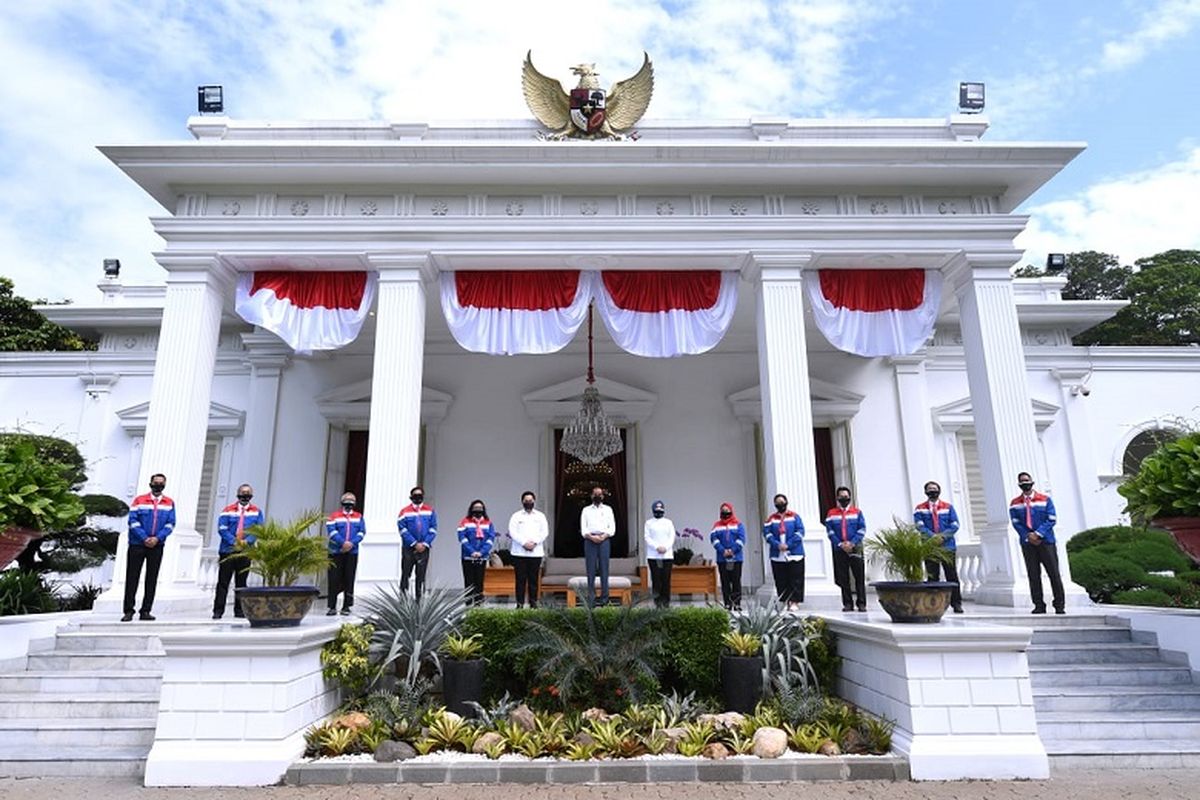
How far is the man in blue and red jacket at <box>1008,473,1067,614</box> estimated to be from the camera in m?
7.89

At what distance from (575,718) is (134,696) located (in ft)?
12.8

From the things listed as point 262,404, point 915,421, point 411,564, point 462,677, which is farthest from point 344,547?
point 915,421

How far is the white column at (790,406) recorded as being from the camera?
8.81m

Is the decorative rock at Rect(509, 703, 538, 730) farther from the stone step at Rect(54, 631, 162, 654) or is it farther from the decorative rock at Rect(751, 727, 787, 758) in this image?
the stone step at Rect(54, 631, 162, 654)

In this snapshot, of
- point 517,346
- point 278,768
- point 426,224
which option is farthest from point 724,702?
point 426,224

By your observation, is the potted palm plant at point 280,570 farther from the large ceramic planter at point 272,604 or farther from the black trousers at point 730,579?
the black trousers at point 730,579

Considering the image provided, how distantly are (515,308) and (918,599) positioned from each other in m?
6.65

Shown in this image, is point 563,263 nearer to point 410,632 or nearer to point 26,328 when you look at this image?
point 410,632

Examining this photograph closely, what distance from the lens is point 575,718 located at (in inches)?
225

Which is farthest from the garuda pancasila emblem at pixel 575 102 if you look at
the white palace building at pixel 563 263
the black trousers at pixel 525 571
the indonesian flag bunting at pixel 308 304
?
the black trousers at pixel 525 571

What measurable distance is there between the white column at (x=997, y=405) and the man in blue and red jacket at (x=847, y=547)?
194 cm

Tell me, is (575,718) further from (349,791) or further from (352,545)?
(352,545)

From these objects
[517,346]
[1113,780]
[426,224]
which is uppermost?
[426,224]

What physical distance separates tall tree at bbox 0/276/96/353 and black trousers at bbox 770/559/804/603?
20.8 meters
